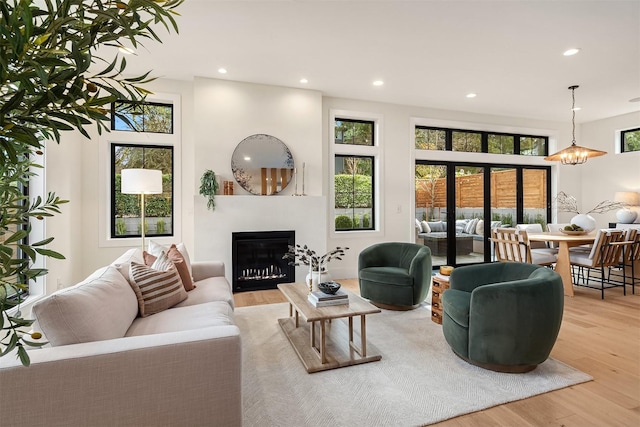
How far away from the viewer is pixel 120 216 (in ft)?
15.2

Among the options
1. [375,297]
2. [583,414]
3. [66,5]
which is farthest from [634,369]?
[66,5]

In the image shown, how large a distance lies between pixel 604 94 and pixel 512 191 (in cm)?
219

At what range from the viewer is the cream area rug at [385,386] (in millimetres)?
1891

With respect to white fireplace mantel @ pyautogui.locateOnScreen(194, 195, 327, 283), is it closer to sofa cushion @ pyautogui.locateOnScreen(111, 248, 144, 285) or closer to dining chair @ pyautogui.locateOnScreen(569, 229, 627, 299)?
sofa cushion @ pyautogui.locateOnScreen(111, 248, 144, 285)

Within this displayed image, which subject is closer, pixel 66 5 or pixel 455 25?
pixel 66 5

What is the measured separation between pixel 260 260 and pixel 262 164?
1434 millimetres

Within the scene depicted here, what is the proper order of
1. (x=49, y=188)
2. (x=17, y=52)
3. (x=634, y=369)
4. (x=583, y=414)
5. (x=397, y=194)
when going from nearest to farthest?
(x=17, y=52) → (x=583, y=414) → (x=634, y=369) → (x=49, y=188) → (x=397, y=194)

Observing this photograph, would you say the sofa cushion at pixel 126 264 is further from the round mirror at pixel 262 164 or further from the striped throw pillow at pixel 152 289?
the round mirror at pixel 262 164

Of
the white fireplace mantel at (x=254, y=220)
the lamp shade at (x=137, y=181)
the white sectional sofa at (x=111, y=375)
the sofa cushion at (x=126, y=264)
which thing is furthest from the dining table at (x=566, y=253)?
the lamp shade at (x=137, y=181)

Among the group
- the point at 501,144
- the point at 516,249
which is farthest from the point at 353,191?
the point at 501,144

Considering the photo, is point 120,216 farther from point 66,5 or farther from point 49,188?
point 66,5

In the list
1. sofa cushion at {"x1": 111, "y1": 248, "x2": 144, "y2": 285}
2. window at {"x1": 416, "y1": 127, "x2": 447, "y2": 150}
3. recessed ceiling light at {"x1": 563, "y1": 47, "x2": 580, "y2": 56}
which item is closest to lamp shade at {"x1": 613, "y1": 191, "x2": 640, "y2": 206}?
window at {"x1": 416, "y1": 127, "x2": 447, "y2": 150}

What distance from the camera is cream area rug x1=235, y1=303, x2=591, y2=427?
1.89 metres

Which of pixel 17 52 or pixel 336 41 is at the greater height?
pixel 336 41
